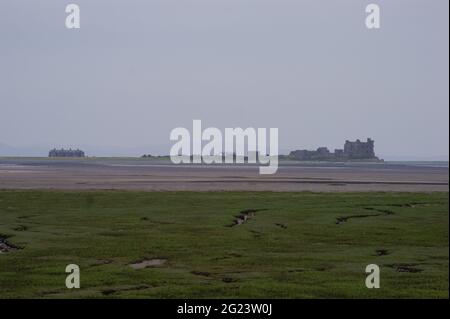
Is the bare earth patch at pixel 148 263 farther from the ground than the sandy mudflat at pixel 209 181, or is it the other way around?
the sandy mudflat at pixel 209 181

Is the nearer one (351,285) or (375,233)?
(351,285)

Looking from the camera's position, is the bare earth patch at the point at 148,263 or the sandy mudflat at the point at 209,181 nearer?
the bare earth patch at the point at 148,263

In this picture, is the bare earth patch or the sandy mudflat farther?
the sandy mudflat

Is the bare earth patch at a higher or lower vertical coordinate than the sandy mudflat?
lower

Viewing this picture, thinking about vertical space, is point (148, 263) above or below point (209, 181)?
below

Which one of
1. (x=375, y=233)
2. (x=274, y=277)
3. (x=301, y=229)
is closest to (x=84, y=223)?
(x=301, y=229)

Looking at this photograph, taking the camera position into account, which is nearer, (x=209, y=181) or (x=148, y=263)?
(x=148, y=263)

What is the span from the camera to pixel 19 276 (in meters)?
19.4
